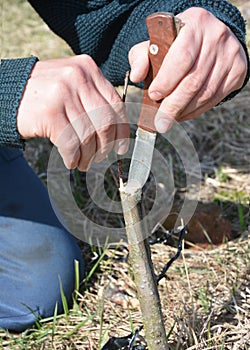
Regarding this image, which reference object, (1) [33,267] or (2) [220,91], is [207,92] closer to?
(2) [220,91]

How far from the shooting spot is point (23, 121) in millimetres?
1054

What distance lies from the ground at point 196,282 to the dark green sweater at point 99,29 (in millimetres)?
499

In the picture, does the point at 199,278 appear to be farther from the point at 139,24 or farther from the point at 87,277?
the point at 139,24

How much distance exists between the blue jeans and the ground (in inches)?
2.0

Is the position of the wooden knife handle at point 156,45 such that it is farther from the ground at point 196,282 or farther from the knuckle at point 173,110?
the ground at point 196,282

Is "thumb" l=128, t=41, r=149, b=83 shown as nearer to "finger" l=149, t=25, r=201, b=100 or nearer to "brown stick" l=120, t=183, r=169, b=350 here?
"finger" l=149, t=25, r=201, b=100

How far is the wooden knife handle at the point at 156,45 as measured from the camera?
0.90 meters

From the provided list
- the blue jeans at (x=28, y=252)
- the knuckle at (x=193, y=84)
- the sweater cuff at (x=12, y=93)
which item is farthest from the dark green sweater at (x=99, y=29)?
the blue jeans at (x=28, y=252)

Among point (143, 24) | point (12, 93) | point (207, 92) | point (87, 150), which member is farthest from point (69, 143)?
point (143, 24)

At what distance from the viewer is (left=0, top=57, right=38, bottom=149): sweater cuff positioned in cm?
106

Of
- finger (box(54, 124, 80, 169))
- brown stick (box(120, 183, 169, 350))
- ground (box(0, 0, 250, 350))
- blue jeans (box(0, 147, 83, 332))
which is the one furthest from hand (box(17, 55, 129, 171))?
blue jeans (box(0, 147, 83, 332))

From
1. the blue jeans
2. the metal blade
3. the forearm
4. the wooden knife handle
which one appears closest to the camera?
the wooden knife handle

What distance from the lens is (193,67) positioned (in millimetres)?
969

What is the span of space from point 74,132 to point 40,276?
0.71 m
